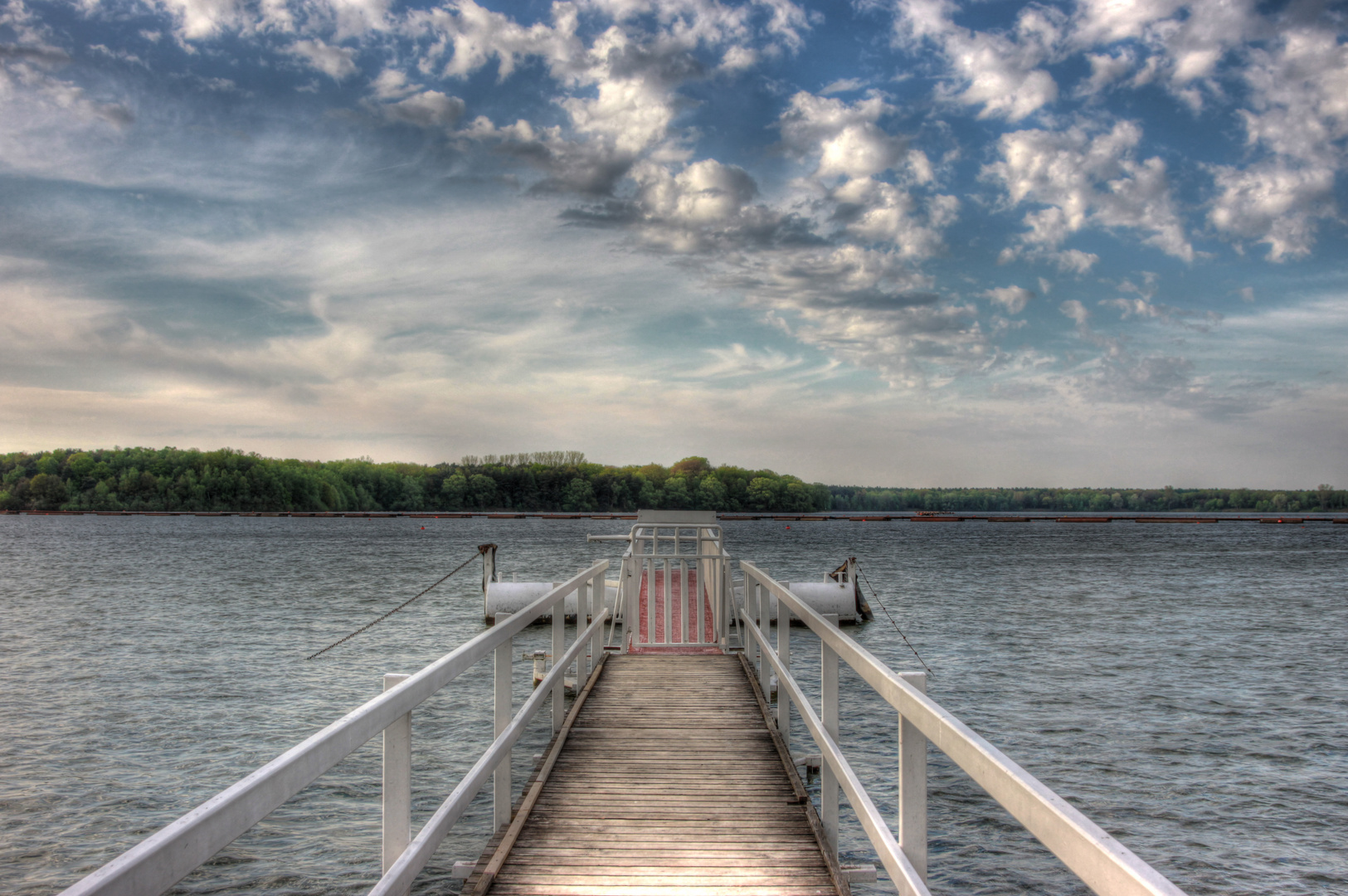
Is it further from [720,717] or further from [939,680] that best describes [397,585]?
[720,717]

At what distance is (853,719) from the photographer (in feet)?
43.7

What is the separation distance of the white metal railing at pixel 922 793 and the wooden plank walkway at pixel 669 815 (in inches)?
18.0

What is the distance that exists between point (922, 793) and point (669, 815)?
2.33 metres

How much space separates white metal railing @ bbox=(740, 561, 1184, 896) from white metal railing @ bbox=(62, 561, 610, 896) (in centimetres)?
160

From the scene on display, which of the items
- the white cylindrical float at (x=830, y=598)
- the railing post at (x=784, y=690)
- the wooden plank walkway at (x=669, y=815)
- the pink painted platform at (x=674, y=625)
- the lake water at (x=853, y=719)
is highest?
the railing post at (x=784, y=690)

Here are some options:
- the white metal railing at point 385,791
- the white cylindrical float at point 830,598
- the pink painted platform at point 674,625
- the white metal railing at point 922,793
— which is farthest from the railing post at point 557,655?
the white cylindrical float at point 830,598

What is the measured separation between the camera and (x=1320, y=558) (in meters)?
69.4

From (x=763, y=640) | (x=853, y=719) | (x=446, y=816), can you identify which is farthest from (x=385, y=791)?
(x=853, y=719)

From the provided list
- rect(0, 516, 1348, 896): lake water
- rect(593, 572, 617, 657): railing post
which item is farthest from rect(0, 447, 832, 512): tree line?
rect(593, 572, 617, 657): railing post

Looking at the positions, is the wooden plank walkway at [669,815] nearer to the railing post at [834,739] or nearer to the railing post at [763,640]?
the railing post at [834,739]

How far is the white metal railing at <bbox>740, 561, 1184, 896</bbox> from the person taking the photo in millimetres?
1529

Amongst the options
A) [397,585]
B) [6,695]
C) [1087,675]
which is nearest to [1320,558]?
[1087,675]

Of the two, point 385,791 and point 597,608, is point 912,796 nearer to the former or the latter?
point 385,791

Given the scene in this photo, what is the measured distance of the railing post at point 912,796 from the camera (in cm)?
278
